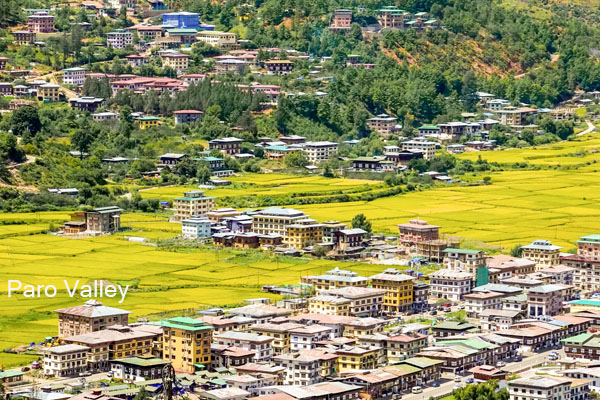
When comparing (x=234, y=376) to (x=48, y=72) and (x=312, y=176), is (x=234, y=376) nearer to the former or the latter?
(x=312, y=176)

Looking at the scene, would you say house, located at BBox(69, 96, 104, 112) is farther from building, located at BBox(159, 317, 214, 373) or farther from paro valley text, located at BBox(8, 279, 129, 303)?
building, located at BBox(159, 317, 214, 373)

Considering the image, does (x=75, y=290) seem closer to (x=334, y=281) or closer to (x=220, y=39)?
(x=334, y=281)

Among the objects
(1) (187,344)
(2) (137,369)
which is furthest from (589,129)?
(2) (137,369)

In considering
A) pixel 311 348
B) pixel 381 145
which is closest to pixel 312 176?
pixel 381 145

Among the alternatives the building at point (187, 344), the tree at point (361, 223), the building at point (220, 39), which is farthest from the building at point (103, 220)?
the building at point (220, 39)

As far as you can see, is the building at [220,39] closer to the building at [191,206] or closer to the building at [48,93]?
the building at [48,93]

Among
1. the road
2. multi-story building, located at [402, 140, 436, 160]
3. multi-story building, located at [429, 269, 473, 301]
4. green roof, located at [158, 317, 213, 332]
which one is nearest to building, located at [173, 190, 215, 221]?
multi-story building, located at [429, 269, 473, 301]
